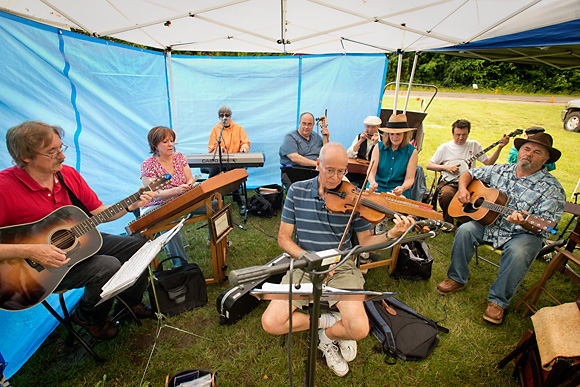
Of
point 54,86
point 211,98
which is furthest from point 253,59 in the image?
point 54,86

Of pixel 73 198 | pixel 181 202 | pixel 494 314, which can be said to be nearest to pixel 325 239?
pixel 181 202

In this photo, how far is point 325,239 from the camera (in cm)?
234

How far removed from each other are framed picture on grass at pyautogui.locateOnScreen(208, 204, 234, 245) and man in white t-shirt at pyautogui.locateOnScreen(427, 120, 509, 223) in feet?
10.7

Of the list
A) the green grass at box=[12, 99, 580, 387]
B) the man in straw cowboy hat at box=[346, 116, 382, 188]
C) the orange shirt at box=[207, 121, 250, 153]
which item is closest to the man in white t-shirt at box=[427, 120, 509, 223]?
the man in straw cowboy hat at box=[346, 116, 382, 188]

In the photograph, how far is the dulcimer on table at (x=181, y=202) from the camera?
2.42 metres

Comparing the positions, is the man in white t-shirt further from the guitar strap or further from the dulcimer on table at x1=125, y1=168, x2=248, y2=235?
the guitar strap

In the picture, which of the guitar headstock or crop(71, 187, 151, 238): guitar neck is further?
the guitar headstock

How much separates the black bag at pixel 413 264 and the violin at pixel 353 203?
3.14 ft

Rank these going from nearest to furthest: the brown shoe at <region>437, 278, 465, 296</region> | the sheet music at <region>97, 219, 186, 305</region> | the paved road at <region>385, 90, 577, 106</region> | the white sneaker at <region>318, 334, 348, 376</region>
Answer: the sheet music at <region>97, 219, 186, 305</region>
the white sneaker at <region>318, 334, 348, 376</region>
the brown shoe at <region>437, 278, 465, 296</region>
the paved road at <region>385, 90, 577, 106</region>

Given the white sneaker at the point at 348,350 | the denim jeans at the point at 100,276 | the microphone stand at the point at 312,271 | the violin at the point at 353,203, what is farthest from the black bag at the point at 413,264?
the denim jeans at the point at 100,276

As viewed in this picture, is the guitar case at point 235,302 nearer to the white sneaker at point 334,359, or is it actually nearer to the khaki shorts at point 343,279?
the khaki shorts at point 343,279

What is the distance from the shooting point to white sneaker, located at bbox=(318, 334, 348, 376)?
85.3 inches

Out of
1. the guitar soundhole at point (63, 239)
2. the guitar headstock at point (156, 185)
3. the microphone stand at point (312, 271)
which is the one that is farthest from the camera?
the guitar headstock at point (156, 185)

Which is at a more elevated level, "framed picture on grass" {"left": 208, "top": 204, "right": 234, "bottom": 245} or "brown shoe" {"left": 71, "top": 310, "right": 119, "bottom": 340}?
"framed picture on grass" {"left": 208, "top": 204, "right": 234, "bottom": 245}
